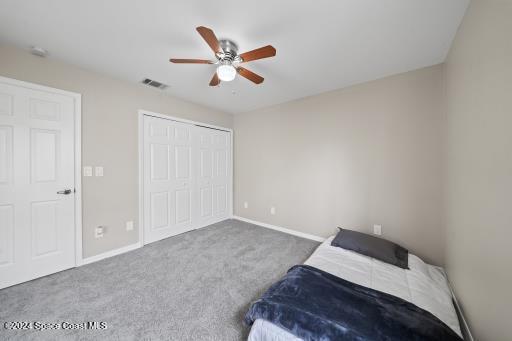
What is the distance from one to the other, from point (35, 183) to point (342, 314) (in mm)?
3230

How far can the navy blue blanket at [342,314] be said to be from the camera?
1.04 meters

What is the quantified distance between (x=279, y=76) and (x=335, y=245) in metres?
2.34

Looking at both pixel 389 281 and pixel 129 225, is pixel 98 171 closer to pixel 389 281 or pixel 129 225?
pixel 129 225

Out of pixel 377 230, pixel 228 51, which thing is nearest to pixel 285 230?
pixel 377 230

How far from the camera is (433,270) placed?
1882 mm

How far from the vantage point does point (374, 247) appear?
207 centimetres

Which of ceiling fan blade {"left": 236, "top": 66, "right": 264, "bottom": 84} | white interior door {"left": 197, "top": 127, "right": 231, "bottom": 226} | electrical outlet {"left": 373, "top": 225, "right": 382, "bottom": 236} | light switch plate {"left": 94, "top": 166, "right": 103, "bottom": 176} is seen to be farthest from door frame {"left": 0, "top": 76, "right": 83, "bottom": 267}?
electrical outlet {"left": 373, "top": 225, "right": 382, "bottom": 236}

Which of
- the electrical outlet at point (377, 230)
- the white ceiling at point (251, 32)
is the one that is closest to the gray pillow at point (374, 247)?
the electrical outlet at point (377, 230)

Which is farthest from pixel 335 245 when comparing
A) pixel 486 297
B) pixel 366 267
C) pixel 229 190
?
pixel 229 190

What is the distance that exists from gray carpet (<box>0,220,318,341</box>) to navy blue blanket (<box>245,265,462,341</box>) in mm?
425

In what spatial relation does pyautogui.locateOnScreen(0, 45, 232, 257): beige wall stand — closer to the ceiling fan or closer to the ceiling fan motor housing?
the ceiling fan

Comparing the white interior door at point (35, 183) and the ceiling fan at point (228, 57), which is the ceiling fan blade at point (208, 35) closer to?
the ceiling fan at point (228, 57)

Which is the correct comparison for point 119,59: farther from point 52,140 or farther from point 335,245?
point 335,245

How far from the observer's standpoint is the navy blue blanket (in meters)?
1.04
